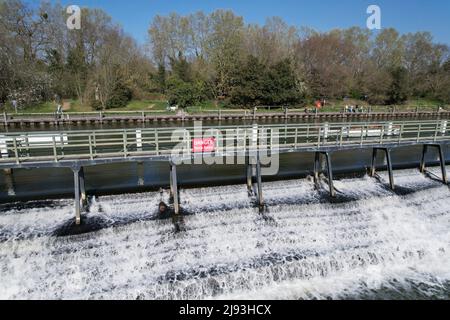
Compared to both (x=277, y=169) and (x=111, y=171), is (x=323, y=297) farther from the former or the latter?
(x=111, y=171)

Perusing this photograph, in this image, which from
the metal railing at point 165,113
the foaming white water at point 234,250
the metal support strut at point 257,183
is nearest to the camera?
the foaming white water at point 234,250

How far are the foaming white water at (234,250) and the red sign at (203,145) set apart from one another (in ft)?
6.81

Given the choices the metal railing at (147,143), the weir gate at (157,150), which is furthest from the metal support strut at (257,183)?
the metal railing at (147,143)

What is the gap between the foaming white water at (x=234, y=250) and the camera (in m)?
11.6

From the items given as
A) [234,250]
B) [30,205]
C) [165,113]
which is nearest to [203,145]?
[234,250]

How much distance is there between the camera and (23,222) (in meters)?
13.4

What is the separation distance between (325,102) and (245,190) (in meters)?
52.8

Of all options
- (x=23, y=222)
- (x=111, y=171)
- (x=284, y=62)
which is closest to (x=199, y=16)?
(x=284, y=62)

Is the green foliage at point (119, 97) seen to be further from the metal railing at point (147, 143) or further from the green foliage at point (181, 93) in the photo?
the metal railing at point (147, 143)

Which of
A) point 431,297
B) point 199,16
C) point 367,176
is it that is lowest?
point 431,297

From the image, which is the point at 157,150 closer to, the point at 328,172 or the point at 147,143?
the point at 147,143

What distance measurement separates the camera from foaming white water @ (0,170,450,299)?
38.2 feet

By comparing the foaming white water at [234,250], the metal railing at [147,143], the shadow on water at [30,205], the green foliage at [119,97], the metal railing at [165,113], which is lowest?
the foaming white water at [234,250]
